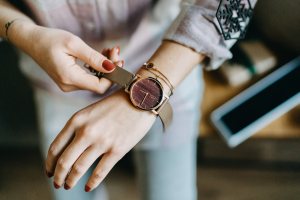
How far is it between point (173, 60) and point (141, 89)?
89mm

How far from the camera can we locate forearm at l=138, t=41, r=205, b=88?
0.39 metres

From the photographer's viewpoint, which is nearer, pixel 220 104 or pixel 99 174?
pixel 99 174

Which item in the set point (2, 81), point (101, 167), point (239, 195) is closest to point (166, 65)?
point (101, 167)

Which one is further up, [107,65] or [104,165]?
[107,65]

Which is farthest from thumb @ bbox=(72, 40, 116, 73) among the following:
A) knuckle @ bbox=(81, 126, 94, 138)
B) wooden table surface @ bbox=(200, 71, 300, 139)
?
wooden table surface @ bbox=(200, 71, 300, 139)

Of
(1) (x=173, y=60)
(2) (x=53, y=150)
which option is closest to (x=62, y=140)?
(2) (x=53, y=150)

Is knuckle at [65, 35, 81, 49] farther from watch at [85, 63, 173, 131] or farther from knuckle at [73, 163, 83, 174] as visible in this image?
knuckle at [73, 163, 83, 174]

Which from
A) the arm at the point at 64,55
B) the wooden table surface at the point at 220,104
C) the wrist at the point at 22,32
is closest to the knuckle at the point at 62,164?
the arm at the point at 64,55

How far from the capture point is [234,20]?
1.35ft

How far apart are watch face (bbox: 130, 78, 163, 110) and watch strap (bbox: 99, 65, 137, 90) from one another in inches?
0.5

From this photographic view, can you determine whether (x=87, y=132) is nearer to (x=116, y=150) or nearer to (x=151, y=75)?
A: (x=116, y=150)

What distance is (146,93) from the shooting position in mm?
384

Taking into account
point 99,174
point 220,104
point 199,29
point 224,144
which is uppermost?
point 199,29

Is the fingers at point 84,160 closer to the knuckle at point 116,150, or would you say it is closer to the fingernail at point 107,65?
the knuckle at point 116,150
